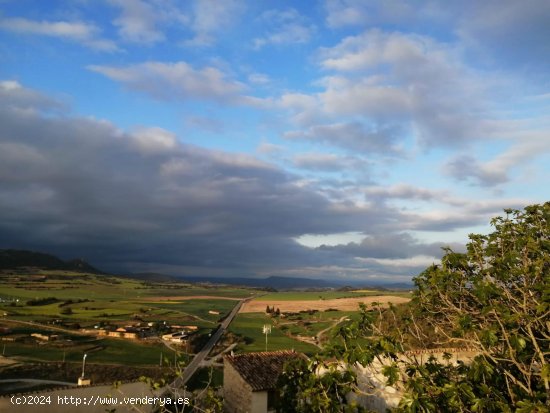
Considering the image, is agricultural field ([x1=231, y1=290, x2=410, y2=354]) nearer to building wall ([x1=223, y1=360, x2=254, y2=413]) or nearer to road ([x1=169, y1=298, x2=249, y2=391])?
road ([x1=169, y1=298, x2=249, y2=391])

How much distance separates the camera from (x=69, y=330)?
69500mm

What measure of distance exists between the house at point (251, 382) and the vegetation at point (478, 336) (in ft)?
41.6

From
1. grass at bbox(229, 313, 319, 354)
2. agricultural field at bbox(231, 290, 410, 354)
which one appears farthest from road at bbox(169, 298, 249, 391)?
agricultural field at bbox(231, 290, 410, 354)

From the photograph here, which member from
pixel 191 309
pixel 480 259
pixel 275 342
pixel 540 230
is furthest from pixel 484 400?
pixel 191 309

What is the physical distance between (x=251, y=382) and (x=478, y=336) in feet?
67.5

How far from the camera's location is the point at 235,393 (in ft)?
96.4

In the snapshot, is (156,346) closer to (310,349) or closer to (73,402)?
(310,349)

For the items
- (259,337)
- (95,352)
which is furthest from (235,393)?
(259,337)

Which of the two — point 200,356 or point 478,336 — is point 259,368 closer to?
point 478,336

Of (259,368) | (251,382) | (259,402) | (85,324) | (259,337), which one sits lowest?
(259,337)

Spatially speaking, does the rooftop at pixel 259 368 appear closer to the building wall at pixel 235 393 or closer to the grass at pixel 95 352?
the building wall at pixel 235 393

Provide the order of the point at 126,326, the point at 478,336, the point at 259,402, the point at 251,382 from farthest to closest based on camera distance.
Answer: the point at 126,326
the point at 251,382
the point at 259,402
the point at 478,336

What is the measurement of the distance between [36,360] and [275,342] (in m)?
35.5

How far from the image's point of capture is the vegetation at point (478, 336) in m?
9.47
